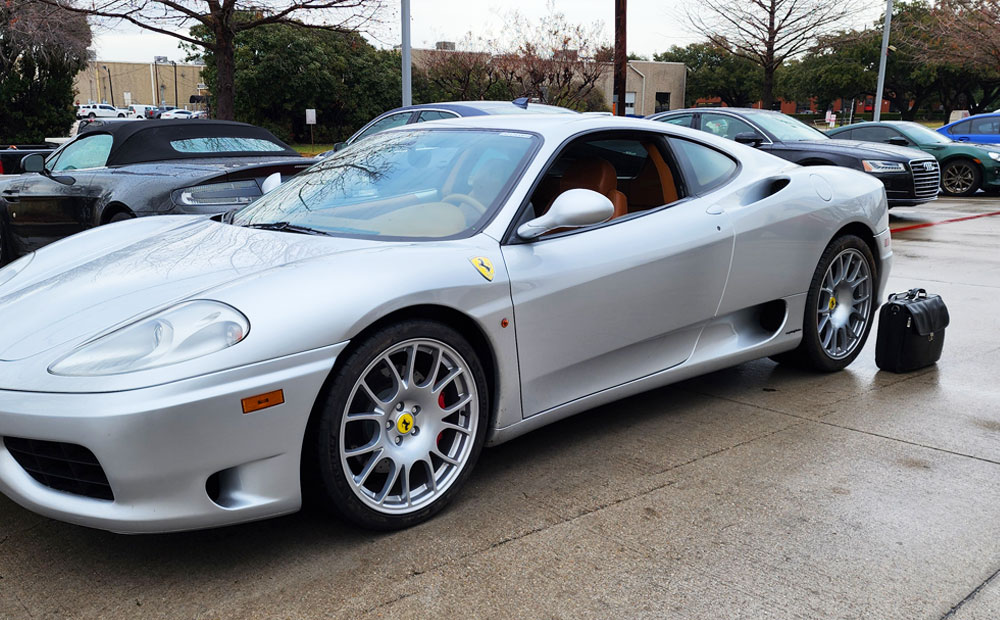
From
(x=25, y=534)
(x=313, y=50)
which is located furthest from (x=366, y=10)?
(x=313, y=50)

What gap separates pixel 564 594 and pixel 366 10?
573 inches

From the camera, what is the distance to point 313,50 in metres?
36.8

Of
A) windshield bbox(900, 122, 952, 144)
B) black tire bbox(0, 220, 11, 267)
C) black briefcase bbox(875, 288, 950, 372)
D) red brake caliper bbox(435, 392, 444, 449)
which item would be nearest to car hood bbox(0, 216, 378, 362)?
red brake caliper bbox(435, 392, 444, 449)

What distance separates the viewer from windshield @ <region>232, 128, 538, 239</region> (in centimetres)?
323

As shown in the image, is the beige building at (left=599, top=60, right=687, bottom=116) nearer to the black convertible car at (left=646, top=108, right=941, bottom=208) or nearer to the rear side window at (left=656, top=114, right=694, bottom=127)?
the rear side window at (left=656, top=114, right=694, bottom=127)

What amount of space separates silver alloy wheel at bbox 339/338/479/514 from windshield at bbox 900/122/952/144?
14117 mm

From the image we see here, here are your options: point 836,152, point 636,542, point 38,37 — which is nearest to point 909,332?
point 636,542

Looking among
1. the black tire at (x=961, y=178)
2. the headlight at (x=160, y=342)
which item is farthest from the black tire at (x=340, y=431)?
the black tire at (x=961, y=178)

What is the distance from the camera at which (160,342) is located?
243 cm

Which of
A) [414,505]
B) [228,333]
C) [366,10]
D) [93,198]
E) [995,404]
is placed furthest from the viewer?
[366,10]

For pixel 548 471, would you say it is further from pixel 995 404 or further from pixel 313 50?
pixel 313 50

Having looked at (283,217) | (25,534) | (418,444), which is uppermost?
(283,217)

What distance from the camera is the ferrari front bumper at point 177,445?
7.47 ft

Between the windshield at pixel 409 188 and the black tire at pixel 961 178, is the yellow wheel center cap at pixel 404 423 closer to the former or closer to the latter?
the windshield at pixel 409 188
